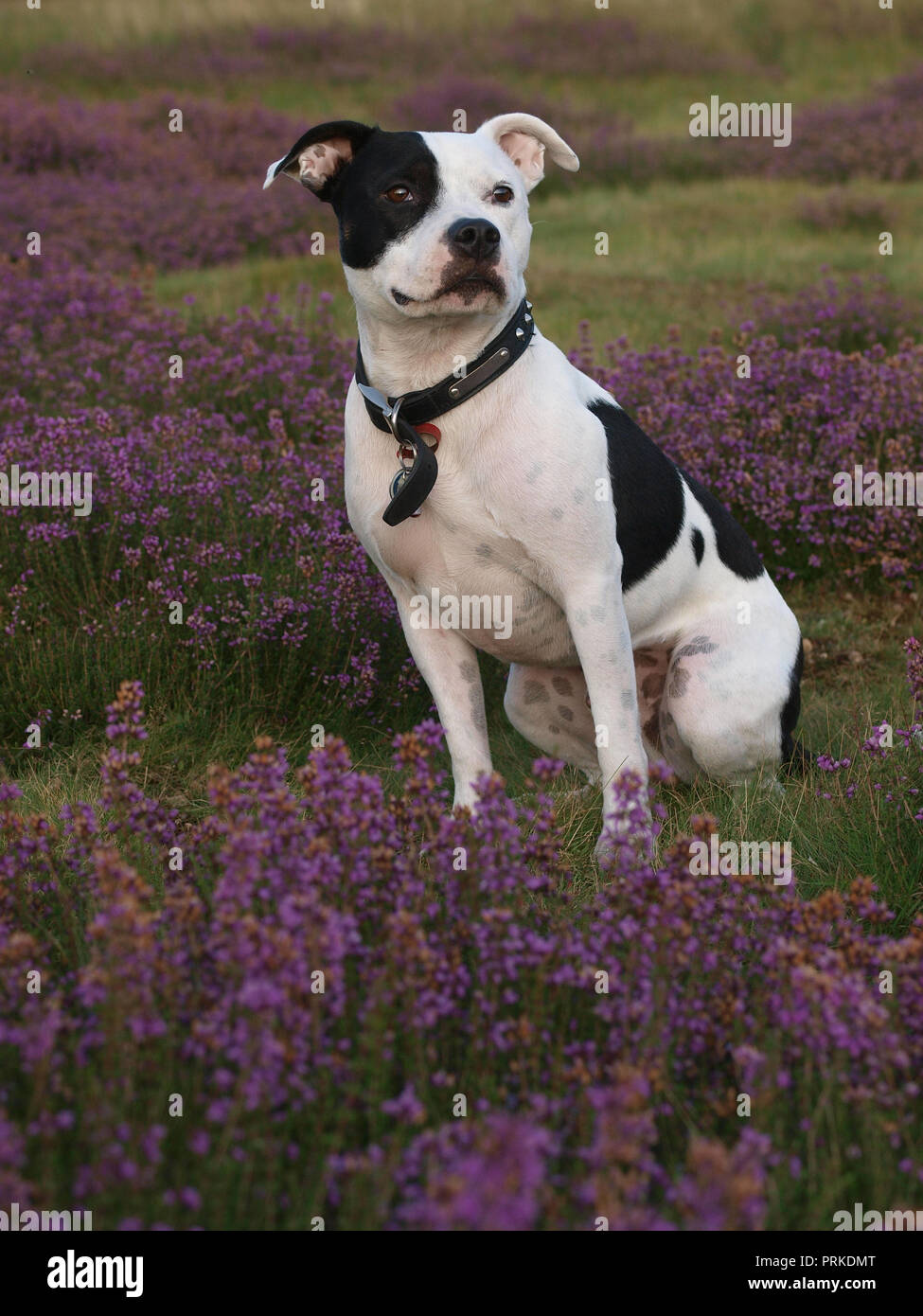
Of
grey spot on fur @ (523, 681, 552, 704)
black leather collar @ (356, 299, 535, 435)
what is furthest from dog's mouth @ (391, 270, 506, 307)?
grey spot on fur @ (523, 681, 552, 704)

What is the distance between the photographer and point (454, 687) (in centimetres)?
434

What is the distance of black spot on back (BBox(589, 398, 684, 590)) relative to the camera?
4199 millimetres

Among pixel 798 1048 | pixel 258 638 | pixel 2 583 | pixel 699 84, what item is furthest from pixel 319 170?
pixel 699 84

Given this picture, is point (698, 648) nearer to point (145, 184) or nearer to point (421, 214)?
point (421, 214)

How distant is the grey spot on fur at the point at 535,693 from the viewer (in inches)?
190

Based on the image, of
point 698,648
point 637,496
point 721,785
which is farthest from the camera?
point 721,785

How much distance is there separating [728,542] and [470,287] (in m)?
1.56

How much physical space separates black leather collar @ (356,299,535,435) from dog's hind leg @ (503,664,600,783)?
3.76 ft

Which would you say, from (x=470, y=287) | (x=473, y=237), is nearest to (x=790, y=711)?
(x=470, y=287)

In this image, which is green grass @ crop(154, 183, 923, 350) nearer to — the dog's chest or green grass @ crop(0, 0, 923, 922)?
green grass @ crop(0, 0, 923, 922)

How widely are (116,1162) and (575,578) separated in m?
2.33

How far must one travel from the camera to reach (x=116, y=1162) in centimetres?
201

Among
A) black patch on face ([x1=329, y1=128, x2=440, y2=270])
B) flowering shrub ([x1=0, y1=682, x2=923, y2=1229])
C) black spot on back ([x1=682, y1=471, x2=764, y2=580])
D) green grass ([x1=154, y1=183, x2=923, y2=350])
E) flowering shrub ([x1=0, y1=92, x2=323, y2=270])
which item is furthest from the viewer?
flowering shrub ([x1=0, y1=92, x2=323, y2=270])

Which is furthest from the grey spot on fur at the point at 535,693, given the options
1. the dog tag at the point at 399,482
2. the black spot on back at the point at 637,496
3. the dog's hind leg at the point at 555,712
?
the dog tag at the point at 399,482
